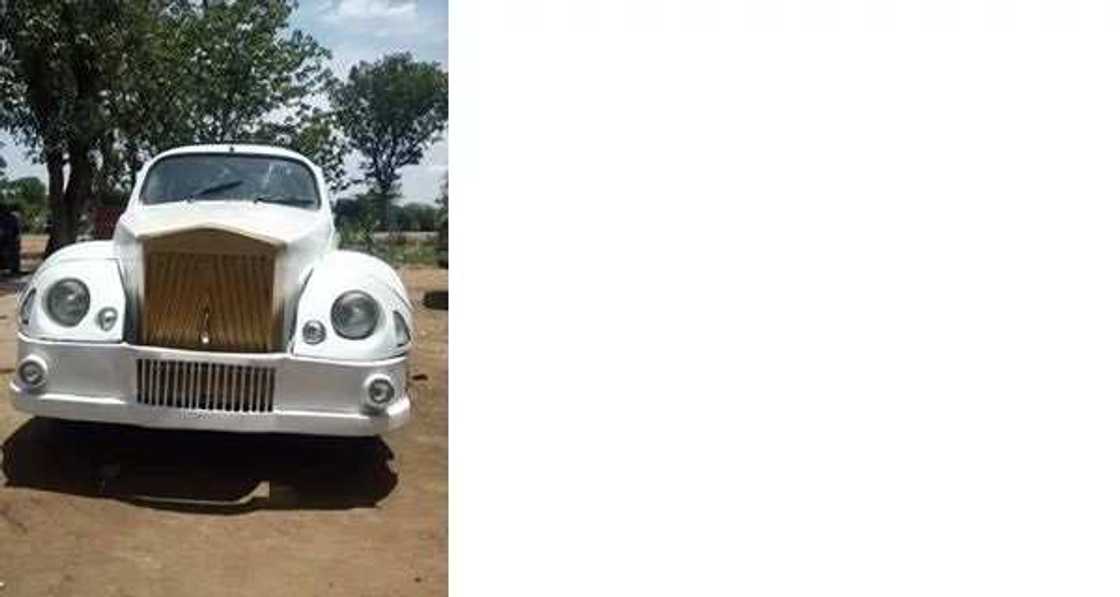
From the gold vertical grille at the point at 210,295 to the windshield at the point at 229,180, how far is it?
7 centimetres

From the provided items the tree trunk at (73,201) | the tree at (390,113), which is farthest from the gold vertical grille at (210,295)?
the tree at (390,113)

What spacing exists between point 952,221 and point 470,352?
2.79ft

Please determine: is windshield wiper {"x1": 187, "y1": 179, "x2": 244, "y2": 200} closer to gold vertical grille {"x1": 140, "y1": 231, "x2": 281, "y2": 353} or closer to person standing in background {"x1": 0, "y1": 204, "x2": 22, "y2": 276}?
gold vertical grille {"x1": 140, "y1": 231, "x2": 281, "y2": 353}

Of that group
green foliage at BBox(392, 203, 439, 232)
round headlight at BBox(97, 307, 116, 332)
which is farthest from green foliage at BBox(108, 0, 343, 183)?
round headlight at BBox(97, 307, 116, 332)

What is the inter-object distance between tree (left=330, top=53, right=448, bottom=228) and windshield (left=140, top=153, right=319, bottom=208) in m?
0.10

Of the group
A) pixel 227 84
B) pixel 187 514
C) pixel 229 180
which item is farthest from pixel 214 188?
pixel 187 514

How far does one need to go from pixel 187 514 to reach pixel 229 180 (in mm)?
495

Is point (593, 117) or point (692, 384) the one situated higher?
point (593, 117)

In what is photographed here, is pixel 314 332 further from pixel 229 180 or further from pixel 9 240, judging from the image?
pixel 9 240

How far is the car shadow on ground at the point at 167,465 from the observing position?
1.49 metres

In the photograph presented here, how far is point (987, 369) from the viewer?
1.78 m

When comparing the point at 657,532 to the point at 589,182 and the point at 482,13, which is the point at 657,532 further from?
the point at 482,13

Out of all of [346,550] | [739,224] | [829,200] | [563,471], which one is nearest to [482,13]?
[739,224]

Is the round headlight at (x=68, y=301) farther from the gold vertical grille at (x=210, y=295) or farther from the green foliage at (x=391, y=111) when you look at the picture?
the green foliage at (x=391, y=111)
